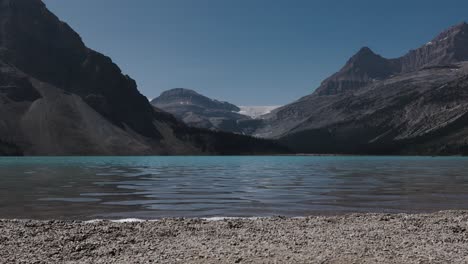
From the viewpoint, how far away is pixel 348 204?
107ft

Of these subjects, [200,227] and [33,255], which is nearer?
[33,255]

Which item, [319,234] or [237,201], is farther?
[237,201]

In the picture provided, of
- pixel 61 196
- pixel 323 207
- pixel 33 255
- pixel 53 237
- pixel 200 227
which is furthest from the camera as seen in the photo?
pixel 61 196

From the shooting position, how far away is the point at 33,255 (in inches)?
599

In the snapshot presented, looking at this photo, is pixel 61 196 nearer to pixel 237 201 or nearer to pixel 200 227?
pixel 237 201

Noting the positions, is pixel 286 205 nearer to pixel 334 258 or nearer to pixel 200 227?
pixel 200 227

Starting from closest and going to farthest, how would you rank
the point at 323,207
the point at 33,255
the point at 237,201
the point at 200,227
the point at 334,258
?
the point at 334,258 → the point at 33,255 → the point at 200,227 → the point at 323,207 → the point at 237,201

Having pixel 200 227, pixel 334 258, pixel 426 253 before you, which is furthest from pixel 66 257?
pixel 426 253

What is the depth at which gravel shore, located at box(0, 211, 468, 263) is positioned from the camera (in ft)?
48.0

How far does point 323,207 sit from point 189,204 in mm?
9591

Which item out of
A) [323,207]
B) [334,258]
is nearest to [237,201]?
[323,207]

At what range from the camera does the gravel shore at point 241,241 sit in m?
14.6

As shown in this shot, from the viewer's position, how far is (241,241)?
1722 centimetres

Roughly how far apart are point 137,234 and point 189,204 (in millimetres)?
14027
